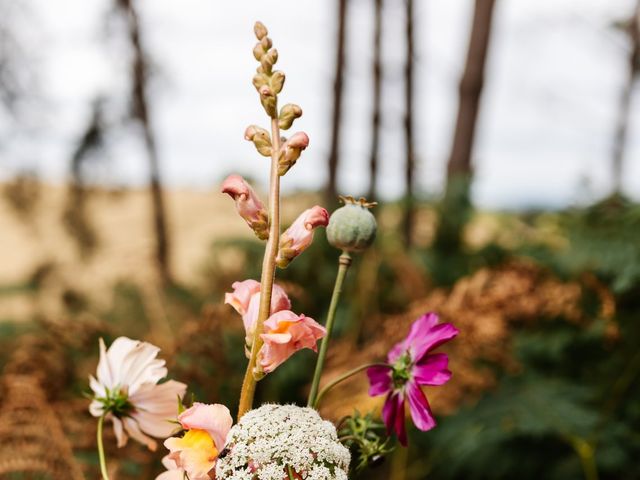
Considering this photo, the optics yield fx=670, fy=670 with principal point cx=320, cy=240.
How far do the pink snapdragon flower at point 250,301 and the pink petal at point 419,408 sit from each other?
0.11 metres

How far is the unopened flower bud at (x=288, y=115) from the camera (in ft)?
1.54

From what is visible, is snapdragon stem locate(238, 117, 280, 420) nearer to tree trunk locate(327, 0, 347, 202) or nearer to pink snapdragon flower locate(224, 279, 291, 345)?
pink snapdragon flower locate(224, 279, 291, 345)

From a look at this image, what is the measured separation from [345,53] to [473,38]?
80cm

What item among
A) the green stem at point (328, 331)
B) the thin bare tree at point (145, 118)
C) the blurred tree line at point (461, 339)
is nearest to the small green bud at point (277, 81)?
the green stem at point (328, 331)

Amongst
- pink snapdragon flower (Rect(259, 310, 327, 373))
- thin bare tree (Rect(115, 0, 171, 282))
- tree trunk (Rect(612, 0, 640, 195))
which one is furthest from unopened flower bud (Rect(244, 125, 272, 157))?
tree trunk (Rect(612, 0, 640, 195))

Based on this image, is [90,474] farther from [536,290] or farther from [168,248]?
[168,248]

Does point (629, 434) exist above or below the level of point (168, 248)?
above

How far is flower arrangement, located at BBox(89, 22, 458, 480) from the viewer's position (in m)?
0.39

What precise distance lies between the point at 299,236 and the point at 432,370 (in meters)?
0.14

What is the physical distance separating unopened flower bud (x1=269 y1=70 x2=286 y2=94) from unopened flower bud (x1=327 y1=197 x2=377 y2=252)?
97mm

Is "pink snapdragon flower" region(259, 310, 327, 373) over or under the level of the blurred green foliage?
over

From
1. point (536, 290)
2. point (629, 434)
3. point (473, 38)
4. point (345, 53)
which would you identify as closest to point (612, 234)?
point (536, 290)

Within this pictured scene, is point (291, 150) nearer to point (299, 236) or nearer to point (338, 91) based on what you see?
→ point (299, 236)

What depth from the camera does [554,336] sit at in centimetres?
159
